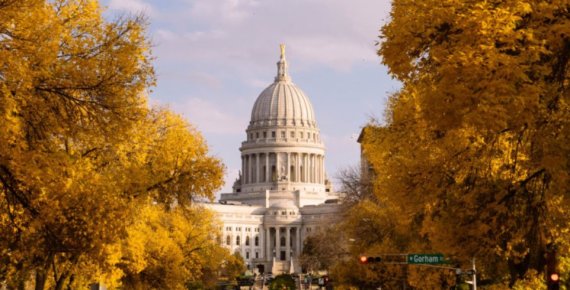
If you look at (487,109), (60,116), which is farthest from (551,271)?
(60,116)

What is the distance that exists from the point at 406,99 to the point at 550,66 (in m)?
17.6

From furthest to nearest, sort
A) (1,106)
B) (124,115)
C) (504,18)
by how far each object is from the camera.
Answer: (124,115) → (1,106) → (504,18)

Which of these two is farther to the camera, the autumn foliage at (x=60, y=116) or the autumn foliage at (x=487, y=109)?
the autumn foliage at (x=60, y=116)

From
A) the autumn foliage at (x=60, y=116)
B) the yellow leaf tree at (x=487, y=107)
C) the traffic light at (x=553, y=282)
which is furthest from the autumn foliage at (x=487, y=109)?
the autumn foliage at (x=60, y=116)

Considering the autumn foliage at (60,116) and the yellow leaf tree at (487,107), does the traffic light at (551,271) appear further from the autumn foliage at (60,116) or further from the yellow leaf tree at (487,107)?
the autumn foliage at (60,116)

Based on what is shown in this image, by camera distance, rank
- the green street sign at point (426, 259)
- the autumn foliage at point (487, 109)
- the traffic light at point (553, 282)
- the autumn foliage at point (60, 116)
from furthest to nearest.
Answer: the green street sign at point (426, 259), the traffic light at point (553, 282), the autumn foliage at point (60, 116), the autumn foliage at point (487, 109)

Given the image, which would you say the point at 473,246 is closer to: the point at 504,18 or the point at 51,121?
the point at 504,18

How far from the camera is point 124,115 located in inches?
846

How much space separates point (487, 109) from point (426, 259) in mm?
21862

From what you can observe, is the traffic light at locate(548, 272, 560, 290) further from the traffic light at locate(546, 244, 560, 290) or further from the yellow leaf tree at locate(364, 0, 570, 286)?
the yellow leaf tree at locate(364, 0, 570, 286)

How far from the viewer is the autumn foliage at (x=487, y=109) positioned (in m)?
16.9

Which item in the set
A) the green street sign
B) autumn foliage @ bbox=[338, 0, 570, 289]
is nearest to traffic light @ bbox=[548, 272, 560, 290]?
autumn foliage @ bbox=[338, 0, 570, 289]

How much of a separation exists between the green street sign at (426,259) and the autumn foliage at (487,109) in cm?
1021

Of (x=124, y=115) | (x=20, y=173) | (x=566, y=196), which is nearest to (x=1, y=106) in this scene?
(x=20, y=173)
